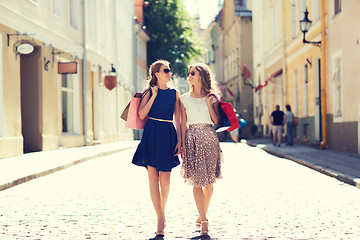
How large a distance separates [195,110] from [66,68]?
1489cm

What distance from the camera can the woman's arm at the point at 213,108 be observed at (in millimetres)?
6066

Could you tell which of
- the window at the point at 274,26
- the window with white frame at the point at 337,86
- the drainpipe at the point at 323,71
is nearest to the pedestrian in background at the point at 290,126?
the drainpipe at the point at 323,71

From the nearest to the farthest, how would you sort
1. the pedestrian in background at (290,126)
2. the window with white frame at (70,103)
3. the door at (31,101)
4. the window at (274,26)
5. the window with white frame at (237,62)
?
1. the door at (31,101)
2. the window with white frame at (70,103)
3. the pedestrian in background at (290,126)
4. the window at (274,26)
5. the window with white frame at (237,62)

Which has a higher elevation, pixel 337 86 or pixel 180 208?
pixel 337 86

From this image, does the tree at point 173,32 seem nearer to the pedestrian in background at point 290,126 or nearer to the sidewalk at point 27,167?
the pedestrian in background at point 290,126

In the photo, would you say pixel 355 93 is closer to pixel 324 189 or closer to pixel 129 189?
pixel 324 189

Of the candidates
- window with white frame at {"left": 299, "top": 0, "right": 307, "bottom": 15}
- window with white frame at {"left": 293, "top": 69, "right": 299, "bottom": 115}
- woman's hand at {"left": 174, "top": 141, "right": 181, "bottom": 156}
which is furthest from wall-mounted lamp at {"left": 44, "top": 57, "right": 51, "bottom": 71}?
woman's hand at {"left": 174, "top": 141, "right": 181, "bottom": 156}

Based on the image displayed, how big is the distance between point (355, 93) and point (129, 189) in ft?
29.5

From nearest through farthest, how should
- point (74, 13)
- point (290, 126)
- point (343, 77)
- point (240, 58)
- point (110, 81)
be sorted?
1. point (343, 77)
2. point (74, 13)
3. point (290, 126)
4. point (110, 81)
5. point (240, 58)

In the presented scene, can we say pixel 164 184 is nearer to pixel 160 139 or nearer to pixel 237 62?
pixel 160 139

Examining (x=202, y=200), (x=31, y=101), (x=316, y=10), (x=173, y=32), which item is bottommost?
(x=202, y=200)

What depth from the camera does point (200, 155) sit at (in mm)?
6023

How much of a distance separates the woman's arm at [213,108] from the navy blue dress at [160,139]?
339 mm

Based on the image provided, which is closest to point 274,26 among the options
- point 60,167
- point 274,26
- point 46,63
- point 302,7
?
point 274,26
